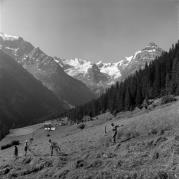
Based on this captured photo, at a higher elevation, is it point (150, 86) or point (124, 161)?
point (150, 86)

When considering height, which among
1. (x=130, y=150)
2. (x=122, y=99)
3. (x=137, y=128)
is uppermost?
(x=122, y=99)

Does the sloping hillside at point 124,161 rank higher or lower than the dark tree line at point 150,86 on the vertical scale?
lower

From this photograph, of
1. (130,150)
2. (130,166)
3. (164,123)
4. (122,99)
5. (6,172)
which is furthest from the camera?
(122,99)

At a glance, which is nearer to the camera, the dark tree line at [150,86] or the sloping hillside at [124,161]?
the sloping hillside at [124,161]

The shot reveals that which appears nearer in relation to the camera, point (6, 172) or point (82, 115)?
point (6, 172)

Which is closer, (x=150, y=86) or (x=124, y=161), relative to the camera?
(x=124, y=161)

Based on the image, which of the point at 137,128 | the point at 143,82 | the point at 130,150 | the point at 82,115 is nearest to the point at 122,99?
the point at 143,82

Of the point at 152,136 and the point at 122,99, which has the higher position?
the point at 122,99

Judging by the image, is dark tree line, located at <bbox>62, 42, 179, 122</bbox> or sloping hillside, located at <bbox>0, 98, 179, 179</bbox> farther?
dark tree line, located at <bbox>62, 42, 179, 122</bbox>

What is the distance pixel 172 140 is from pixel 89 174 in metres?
9.10

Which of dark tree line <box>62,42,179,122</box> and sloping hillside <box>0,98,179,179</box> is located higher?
dark tree line <box>62,42,179,122</box>

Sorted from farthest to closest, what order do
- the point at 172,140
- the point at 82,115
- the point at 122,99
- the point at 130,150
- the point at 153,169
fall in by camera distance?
the point at 82,115 < the point at 122,99 < the point at 130,150 < the point at 172,140 < the point at 153,169

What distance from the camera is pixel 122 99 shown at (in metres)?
114

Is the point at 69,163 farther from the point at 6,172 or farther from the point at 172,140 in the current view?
the point at 172,140
